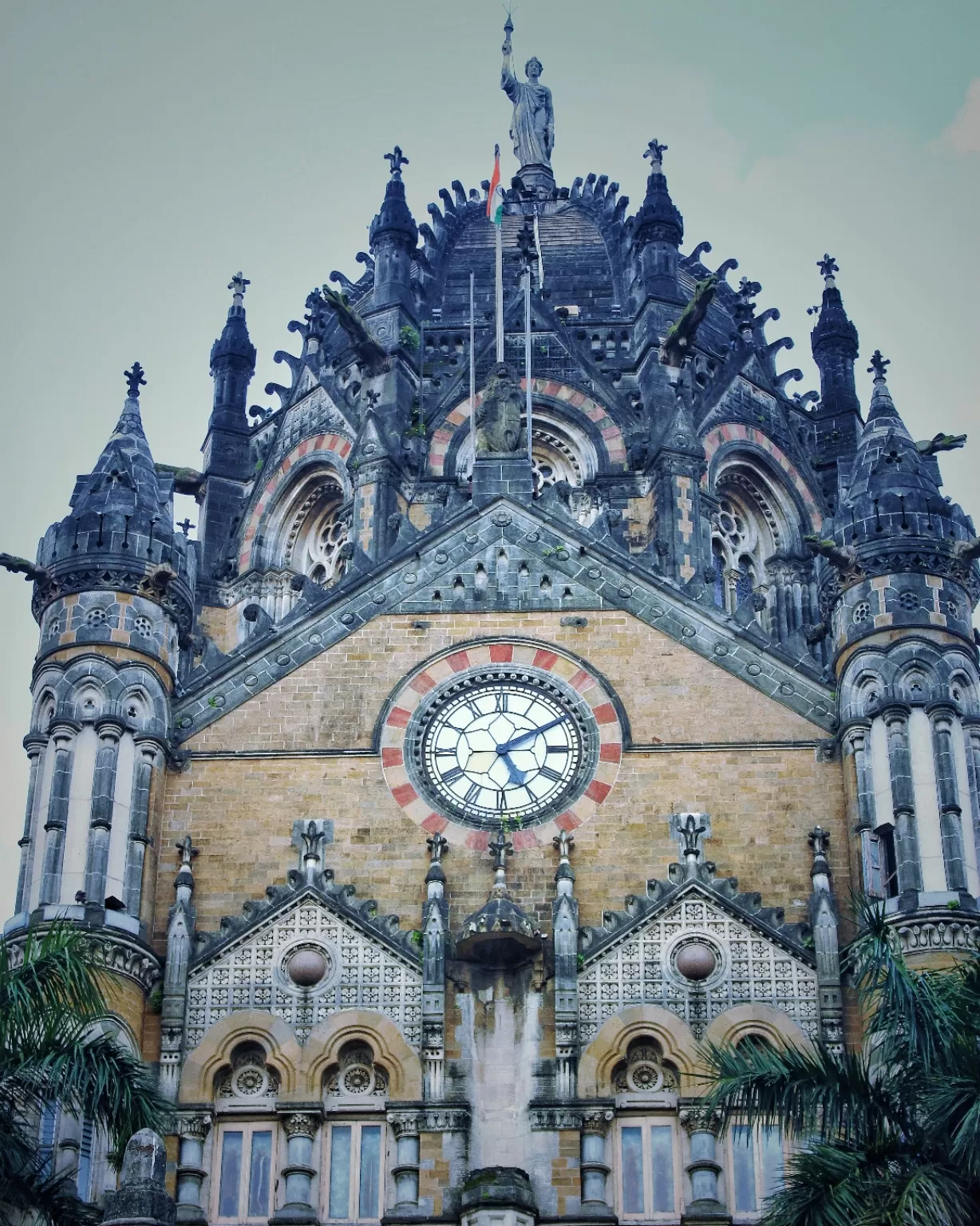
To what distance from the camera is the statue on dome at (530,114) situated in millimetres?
68688

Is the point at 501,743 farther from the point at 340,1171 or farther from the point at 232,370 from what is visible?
the point at 232,370

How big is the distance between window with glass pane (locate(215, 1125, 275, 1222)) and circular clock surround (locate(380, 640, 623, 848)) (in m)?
5.22

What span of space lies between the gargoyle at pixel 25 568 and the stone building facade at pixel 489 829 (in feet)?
0.57

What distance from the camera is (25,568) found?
1606 inches

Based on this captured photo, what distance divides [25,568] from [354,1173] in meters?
10.5

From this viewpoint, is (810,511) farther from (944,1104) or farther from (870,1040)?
(944,1104)

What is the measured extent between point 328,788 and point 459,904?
8.98 feet

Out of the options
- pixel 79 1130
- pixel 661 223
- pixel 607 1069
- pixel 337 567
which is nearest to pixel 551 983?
pixel 607 1069

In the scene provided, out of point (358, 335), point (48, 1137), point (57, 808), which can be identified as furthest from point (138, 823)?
point (358, 335)

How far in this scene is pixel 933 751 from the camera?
38875 millimetres

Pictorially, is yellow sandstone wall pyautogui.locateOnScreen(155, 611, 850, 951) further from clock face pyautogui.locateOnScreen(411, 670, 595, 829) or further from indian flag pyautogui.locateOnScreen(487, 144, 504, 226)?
indian flag pyautogui.locateOnScreen(487, 144, 504, 226)

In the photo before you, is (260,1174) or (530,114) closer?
(260,1174)

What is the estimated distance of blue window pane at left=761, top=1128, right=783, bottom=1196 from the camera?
36312 millimetres

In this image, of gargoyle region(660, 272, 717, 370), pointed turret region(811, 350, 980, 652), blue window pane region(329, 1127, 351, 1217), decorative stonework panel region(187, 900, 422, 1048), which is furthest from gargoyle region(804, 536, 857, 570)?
gargoyle region(660, 272, 717, 370)
